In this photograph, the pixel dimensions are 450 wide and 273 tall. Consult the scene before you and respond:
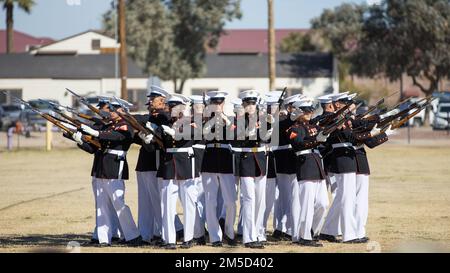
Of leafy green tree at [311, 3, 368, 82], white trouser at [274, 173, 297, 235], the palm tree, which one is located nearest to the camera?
white trouser at [274, 173, 297, 235]

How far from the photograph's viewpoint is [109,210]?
13578 millimetres

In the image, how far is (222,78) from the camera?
214 feet

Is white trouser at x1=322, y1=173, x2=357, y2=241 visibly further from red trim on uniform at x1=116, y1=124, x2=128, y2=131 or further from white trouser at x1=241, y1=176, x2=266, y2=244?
red trim on uniform at x1=116, y1=124, x2=128, y2=131

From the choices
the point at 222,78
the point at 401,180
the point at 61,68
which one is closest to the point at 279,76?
the point at 222,78

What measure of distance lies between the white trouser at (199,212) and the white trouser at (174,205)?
8.8 inches

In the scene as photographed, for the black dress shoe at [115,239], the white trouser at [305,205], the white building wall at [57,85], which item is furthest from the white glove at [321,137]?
the white building wall at [57,85]

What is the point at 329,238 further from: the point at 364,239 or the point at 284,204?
the point at 284,204

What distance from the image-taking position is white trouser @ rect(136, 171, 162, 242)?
539 inches

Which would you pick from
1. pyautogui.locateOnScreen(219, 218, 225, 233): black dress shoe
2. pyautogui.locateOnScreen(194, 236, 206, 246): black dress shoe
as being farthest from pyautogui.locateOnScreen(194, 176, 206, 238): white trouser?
pyautogui.locateOnScreen(219, 218, 225, 233): black dress shoe

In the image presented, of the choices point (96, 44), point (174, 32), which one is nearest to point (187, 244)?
point (174, 32)

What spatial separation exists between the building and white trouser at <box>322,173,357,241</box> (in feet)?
156

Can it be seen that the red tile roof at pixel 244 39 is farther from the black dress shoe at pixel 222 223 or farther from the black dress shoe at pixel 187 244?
the black dress shoe at pixel 187 244

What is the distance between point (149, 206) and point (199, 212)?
0.72m
